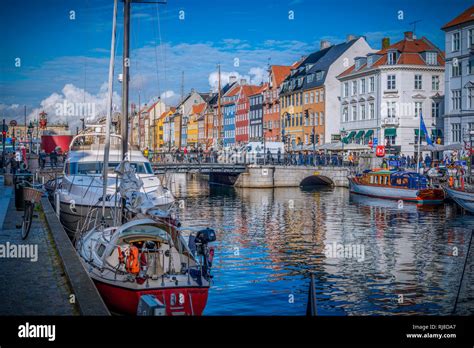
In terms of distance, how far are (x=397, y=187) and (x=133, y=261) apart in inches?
1415

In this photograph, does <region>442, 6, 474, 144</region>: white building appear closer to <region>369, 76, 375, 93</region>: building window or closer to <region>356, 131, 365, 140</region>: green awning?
<region>369, 76, 375, 93</region>: building window

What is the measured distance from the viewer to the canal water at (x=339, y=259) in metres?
14.9

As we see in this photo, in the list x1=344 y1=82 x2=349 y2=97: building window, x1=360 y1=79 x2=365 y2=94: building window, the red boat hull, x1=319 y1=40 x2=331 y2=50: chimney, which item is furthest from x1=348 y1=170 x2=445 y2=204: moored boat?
x1=319 y1=40 x2=331 y2=50: chimney

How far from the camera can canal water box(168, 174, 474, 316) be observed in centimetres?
1495

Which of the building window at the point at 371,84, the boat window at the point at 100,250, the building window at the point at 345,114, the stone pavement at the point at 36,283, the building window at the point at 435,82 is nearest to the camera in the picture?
the stone pavement at the point at 36,283

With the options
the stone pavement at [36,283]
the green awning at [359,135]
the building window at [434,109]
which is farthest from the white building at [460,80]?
the green awning at [359,135]

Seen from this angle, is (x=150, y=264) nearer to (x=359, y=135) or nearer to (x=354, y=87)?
(x=359, y=135)

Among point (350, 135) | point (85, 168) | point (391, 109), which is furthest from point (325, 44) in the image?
point (85, 168)

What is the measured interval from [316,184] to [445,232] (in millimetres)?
38332

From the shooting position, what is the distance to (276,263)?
1995 centimetres

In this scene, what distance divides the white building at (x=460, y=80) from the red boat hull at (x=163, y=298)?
1885 cm

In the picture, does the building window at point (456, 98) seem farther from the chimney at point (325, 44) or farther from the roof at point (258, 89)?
the roof at point (258, 89)

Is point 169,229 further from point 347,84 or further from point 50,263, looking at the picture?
point 347,84
